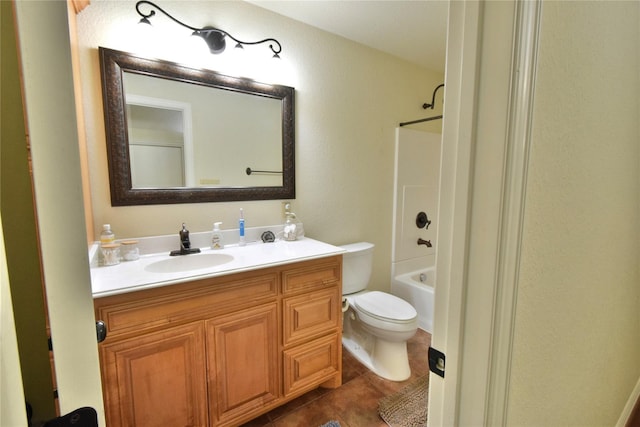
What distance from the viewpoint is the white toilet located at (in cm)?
182

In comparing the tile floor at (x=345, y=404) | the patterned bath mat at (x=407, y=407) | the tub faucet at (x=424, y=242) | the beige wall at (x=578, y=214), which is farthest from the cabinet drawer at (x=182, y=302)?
the tub faucet at (x=424, y=242)

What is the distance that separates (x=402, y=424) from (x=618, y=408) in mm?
938

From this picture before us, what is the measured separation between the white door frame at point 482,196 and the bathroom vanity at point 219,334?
962mm

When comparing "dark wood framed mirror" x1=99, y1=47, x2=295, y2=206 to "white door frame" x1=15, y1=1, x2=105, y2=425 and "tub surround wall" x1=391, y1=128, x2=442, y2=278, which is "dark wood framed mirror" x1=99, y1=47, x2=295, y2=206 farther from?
"white door frame" x1=15, y1=1, x2=105, y2=425

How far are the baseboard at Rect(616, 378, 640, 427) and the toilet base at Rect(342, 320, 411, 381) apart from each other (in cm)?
98

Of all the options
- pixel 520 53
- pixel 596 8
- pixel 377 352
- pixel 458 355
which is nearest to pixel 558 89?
pixel 520 53

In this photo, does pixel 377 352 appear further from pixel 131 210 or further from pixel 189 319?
pixel 131 210

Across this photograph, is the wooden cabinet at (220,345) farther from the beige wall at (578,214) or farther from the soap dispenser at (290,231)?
the beige wall at (578,214)

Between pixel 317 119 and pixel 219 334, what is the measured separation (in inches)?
58.7

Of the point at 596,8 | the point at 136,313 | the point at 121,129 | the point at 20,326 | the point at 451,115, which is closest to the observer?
the point at 20,326

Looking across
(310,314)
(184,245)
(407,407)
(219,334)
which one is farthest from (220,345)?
(407,407)

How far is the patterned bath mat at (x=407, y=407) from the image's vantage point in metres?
1.53

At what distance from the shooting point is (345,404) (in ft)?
5.44

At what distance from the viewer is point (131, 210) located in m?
1.51
